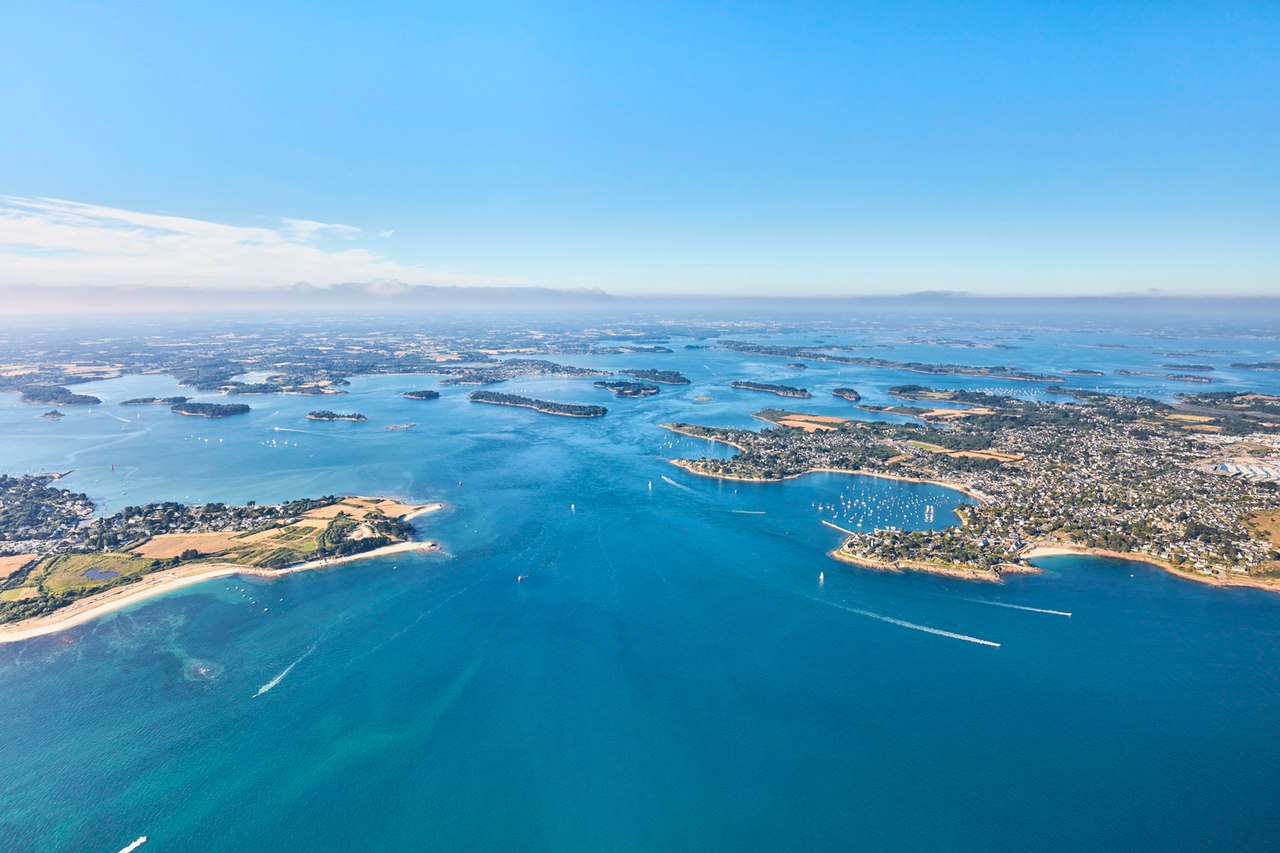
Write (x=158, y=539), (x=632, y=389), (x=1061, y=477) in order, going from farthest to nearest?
(x=632, y=389), (x=1061, y=477), (x=158, y=539)

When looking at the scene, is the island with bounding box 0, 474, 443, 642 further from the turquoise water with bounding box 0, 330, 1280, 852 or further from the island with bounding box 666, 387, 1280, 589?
the island with bounding box 666, 387, 1280, 589

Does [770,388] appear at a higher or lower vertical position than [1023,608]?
higher

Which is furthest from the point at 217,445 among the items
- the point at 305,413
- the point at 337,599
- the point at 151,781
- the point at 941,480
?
the point at 941,480

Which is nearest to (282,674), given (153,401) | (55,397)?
(153,401)

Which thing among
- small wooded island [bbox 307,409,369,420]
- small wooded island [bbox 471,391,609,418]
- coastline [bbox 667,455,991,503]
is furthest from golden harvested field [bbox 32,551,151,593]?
small wooded island [bbox 471,391,609,418]

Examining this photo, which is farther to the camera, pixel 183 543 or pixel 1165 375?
pixel 1165 375

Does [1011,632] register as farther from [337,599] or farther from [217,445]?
[217,445]

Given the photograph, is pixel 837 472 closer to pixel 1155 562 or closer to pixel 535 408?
pixel 1155 562

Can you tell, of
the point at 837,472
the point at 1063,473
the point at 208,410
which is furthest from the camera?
the point at 208,410

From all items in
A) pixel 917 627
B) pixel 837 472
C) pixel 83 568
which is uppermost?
pixel 837 472
